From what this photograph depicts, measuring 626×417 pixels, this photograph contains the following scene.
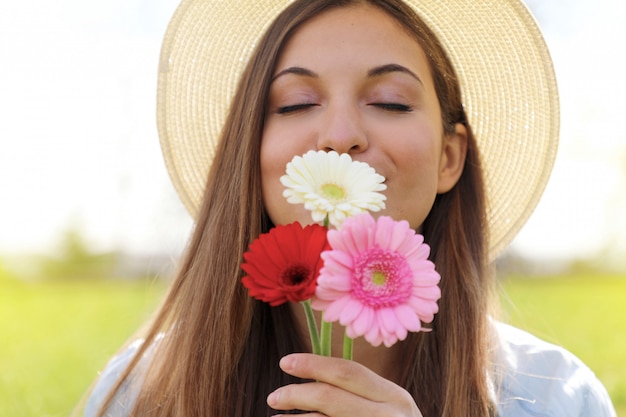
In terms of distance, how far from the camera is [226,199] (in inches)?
80.0

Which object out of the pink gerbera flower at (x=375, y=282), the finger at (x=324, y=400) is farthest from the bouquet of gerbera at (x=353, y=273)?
the finger at (x=324, y=400)

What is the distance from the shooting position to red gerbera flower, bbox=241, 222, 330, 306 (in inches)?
37.1

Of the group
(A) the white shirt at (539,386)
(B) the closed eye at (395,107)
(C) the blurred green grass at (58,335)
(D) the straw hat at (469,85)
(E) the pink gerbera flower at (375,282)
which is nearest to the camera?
(E) the pink gerbera flower at (375,282)

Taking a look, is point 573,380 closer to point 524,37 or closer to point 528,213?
point 528,213

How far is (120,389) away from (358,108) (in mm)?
1103

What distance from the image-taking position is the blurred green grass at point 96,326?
3975 mm

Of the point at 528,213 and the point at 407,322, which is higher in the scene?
the point at 528,213

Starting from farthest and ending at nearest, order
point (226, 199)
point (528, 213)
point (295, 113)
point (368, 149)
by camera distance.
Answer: point (528, 213) → point (226, 199) → point (295, 113) → point (368, 149)

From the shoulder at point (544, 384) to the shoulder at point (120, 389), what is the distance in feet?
3.33

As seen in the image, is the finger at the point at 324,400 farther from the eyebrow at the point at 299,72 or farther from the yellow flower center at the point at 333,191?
the eyebrow at the point at 299,72

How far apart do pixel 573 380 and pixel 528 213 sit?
0.52 meters

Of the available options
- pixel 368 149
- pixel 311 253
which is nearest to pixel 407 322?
pixel 311 253

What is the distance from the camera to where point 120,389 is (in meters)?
2.25

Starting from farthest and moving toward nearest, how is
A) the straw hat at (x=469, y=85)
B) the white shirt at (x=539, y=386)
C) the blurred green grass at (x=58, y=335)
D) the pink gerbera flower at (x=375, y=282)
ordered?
the blurred green grass at (x=58, y=335), the straw hat at (x=469, y=85), the white shirt at (x=539, y=386), the pink gerbera flower at (x=375, y=282)
